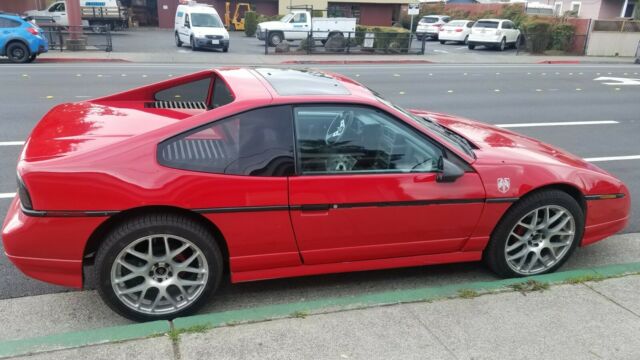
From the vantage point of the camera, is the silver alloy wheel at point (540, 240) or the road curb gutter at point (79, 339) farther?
the silver alloy wheel at point (540, 240)

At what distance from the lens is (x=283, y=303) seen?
11.8ft

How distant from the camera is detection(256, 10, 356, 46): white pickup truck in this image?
25.4 m

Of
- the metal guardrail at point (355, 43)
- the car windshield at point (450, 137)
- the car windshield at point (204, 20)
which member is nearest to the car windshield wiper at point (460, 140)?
the car windshield at point (450, 137)

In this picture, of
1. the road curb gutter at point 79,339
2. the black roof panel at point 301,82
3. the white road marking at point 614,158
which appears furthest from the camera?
the white road marking at point 614,158

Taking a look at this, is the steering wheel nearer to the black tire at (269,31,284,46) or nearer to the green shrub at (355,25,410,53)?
the green shrub at (355,25,410,53)

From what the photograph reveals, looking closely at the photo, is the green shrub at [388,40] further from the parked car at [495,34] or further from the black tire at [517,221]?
the black tire at [517,221]

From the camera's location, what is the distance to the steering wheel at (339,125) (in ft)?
11.5

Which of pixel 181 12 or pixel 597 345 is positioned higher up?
pixel 181 12

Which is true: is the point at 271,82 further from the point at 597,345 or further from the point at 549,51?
the point at 549,51

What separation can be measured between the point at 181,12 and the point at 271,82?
76.3ft

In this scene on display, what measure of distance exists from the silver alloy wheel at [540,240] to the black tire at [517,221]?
0.09 ft

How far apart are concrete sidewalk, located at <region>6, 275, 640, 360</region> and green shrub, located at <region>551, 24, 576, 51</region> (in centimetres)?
2780

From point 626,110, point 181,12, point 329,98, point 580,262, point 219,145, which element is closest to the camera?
point 219,145

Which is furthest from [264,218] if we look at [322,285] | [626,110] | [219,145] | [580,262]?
[626,110]
